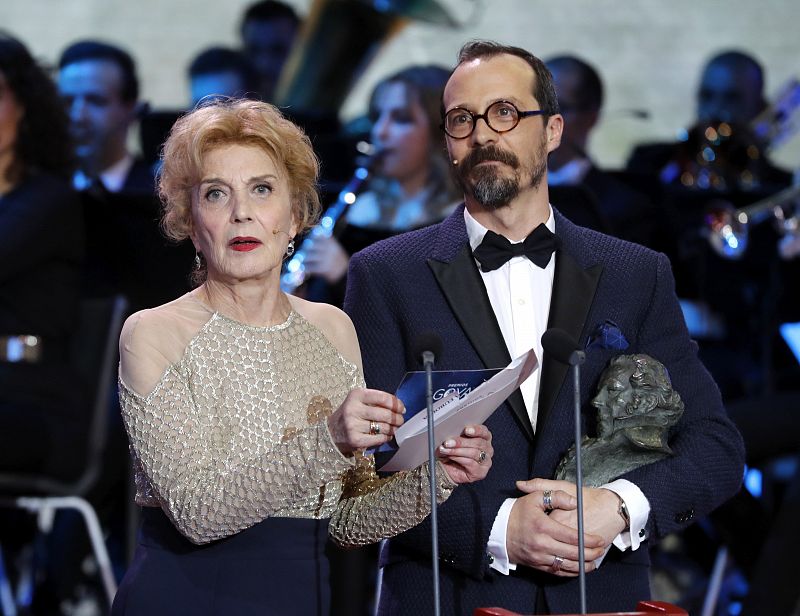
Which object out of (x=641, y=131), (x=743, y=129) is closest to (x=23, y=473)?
(x=743, y=129)

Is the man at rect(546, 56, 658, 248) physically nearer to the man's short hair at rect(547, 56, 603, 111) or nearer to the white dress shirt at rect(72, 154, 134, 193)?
the man's short hair at rect(547, 56, 603, 111)

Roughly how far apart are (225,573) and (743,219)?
3417mm

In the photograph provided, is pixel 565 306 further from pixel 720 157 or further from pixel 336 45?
pixel 336 45

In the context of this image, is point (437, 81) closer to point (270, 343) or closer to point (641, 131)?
point (641, 131)

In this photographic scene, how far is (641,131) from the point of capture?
24.5ft

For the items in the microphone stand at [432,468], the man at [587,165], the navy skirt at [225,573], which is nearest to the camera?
the microphone stand at [432,468]

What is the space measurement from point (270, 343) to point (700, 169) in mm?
4052

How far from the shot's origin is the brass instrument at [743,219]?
525cm

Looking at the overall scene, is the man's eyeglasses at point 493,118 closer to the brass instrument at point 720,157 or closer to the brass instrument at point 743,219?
the brass instrument at point 743,219

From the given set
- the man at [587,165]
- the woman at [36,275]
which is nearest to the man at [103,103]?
the woman at [36,275]

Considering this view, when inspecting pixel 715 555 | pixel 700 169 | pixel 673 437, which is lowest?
pixel 715 555

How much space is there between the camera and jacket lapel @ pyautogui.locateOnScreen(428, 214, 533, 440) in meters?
2.70

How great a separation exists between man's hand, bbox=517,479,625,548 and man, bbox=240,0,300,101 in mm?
4808

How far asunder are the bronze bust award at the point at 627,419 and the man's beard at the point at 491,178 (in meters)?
0.42
